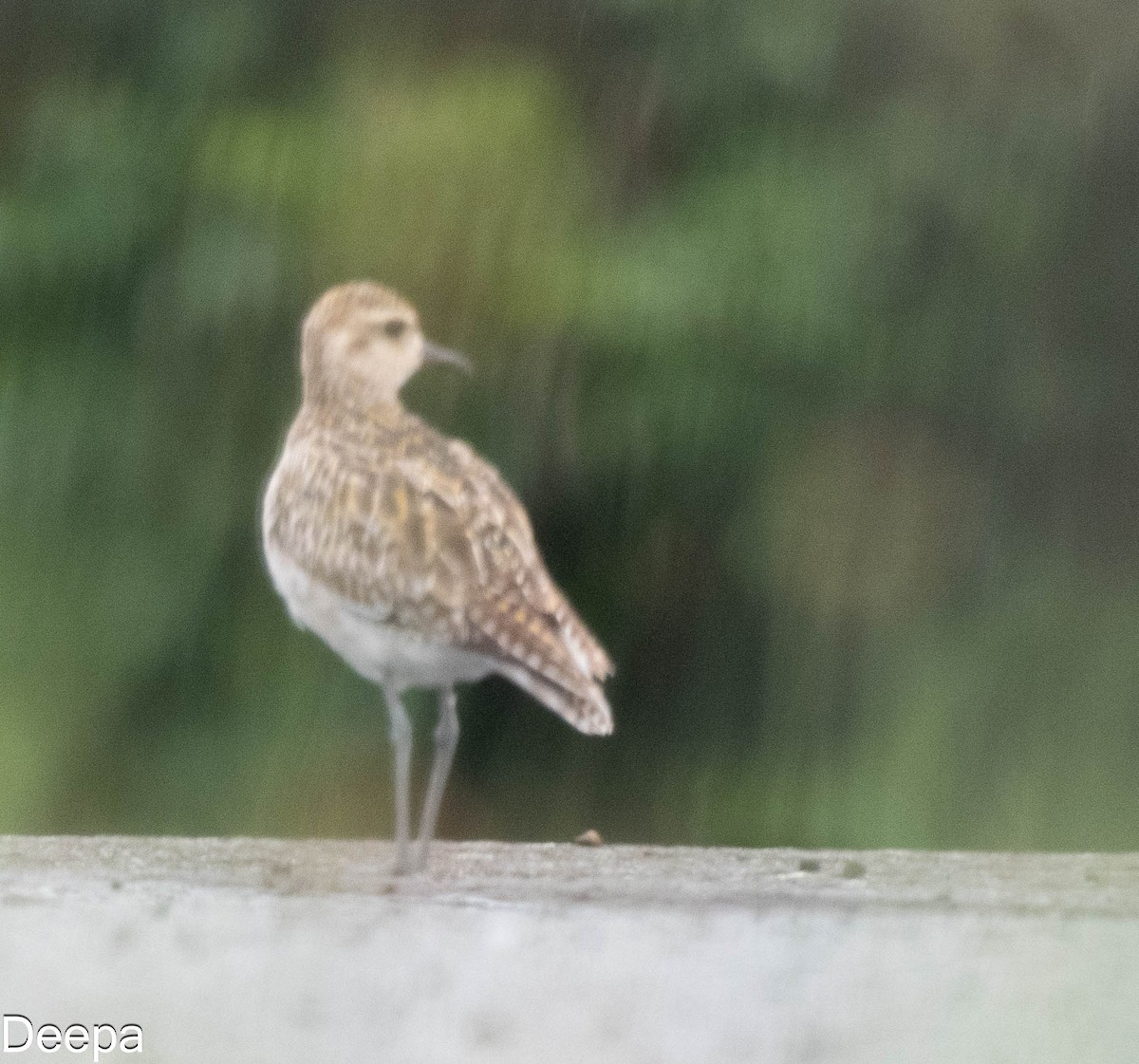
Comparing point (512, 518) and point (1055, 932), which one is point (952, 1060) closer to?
point (1055, 932)

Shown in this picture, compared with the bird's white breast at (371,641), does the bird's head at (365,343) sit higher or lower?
higher

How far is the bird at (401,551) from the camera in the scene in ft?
8.92

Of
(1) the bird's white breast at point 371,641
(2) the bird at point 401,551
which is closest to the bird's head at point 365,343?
(2) the bird at point 401,551

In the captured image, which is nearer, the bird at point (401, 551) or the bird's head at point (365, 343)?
the bird at point (401, 551)

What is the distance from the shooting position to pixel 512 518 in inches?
113

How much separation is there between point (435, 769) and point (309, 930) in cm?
64

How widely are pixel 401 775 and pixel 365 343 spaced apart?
1.96ft

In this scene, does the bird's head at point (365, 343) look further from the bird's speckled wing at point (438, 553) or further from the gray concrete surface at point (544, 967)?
the gray concrete surface at point (544, 967)

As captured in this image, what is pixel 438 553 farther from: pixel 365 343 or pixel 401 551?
pixel 365 343

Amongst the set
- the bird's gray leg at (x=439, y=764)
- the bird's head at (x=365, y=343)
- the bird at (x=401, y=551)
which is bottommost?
the bird's gray leg at (x=439, y=764)

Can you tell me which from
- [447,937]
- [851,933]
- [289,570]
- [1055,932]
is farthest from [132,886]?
[1055,932]

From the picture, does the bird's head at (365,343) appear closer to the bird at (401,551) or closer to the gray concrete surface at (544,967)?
the bird at (401,551)

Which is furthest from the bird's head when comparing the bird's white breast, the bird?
the bird's white breast

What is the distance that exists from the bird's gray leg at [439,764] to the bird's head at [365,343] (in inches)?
17.0
